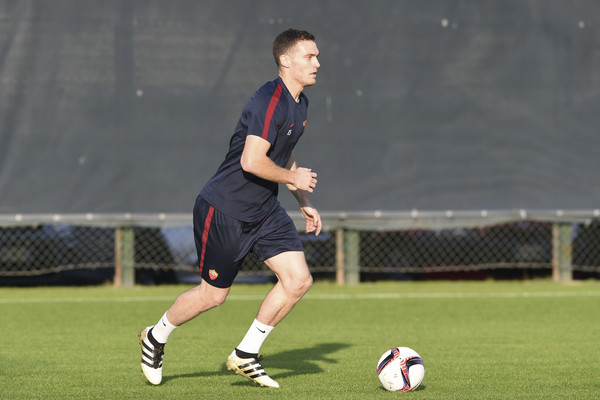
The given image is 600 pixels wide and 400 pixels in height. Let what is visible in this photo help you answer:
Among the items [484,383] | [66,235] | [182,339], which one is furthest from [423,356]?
[66,235]

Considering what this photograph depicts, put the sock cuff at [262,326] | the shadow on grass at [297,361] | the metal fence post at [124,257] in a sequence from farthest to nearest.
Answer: the metal fence post at [124,257] < the shadow on grass at [297,361] < the sock cuff at [262,326]

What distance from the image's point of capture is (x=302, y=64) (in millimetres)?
5422

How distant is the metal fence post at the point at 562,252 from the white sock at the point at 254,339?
767 centimetres

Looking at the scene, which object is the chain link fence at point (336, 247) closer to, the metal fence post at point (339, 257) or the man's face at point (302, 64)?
the metal fence post at point (339, 257)

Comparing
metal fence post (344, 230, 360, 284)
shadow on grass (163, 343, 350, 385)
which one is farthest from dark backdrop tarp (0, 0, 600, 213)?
shadow on grass (163, 343, 350, 385)

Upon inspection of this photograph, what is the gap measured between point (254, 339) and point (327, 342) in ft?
6.85

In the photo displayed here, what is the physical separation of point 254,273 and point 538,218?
3539mm

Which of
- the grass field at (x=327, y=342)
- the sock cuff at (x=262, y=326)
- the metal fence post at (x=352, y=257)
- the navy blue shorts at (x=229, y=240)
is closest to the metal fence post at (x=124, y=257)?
the grass field at (x=327, y=342)

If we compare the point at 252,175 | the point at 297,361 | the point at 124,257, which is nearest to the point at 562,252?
the point at 124,257

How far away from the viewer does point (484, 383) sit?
553cm

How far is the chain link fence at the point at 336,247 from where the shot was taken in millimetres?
12023

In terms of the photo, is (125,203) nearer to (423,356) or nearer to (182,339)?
(182,339)

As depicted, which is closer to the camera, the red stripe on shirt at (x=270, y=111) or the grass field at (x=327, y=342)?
the red stripe on shirt at (x=270, y=111)

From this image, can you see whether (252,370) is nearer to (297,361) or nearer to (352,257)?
(297,361)
